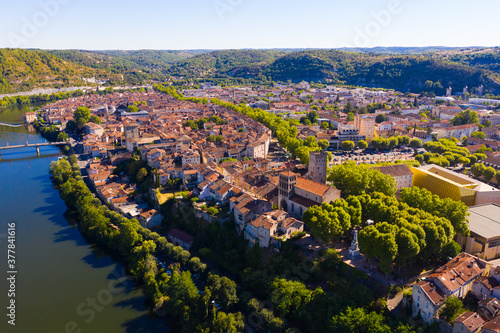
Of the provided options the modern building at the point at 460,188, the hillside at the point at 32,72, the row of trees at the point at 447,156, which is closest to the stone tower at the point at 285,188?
the modern building at the point at 460,188

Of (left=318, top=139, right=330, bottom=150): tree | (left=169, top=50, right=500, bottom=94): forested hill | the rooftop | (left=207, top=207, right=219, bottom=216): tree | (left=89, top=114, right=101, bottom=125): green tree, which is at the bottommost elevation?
(left=318, top=139, right=330, bottom=150): tree

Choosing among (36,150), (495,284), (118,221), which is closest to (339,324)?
(495,284)

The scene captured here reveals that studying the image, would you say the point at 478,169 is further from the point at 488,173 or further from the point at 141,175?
the point at 141,175

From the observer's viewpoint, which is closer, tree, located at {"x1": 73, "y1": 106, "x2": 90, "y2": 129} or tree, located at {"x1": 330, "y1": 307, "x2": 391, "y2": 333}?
tree, located at {"x1": 330, "y1": 307, "x2": 391, "y2": 333}

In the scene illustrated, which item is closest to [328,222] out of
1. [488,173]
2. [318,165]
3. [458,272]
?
[458,272]

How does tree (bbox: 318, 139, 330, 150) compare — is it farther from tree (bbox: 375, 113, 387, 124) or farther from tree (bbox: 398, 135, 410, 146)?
tree (bbox: 375, 113, 387, 124)

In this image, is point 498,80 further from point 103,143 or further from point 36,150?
point 36,150
